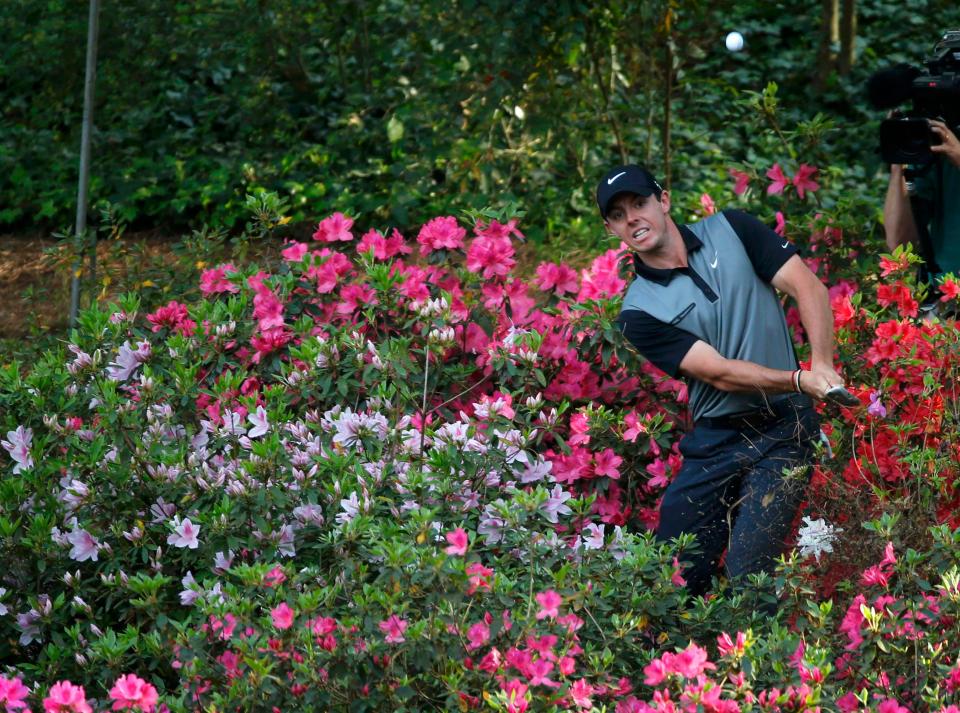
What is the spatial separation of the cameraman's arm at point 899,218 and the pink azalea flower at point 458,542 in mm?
2198

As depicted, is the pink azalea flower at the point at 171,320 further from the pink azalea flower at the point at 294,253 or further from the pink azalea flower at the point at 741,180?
the pink azalea flower at the point at 741,180

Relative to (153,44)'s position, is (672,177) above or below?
below

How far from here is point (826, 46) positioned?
959 centimetres

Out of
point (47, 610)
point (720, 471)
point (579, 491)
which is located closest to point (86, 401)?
point (47, 610)

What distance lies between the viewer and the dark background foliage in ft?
25.7

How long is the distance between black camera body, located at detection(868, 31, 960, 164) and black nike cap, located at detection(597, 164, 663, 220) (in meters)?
0.96

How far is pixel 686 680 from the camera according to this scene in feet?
9.22

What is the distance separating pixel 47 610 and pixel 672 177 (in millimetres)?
5756

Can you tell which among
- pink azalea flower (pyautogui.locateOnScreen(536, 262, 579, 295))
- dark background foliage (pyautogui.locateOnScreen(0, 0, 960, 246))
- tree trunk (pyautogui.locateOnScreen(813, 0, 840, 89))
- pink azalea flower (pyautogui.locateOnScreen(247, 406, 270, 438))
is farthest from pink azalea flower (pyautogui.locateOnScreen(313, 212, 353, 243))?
tree trunk (pyautogui.locateOnScreen(813, 0, 840, 89))

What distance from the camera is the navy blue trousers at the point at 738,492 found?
3729 mm

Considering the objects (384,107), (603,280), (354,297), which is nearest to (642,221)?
(603,280)

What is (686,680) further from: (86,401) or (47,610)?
(86,401)

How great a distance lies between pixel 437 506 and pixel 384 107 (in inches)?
233

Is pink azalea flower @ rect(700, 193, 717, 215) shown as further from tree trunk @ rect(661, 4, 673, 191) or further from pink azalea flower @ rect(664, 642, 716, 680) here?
tree trunk @ rect(661, 4, 673, 191)
